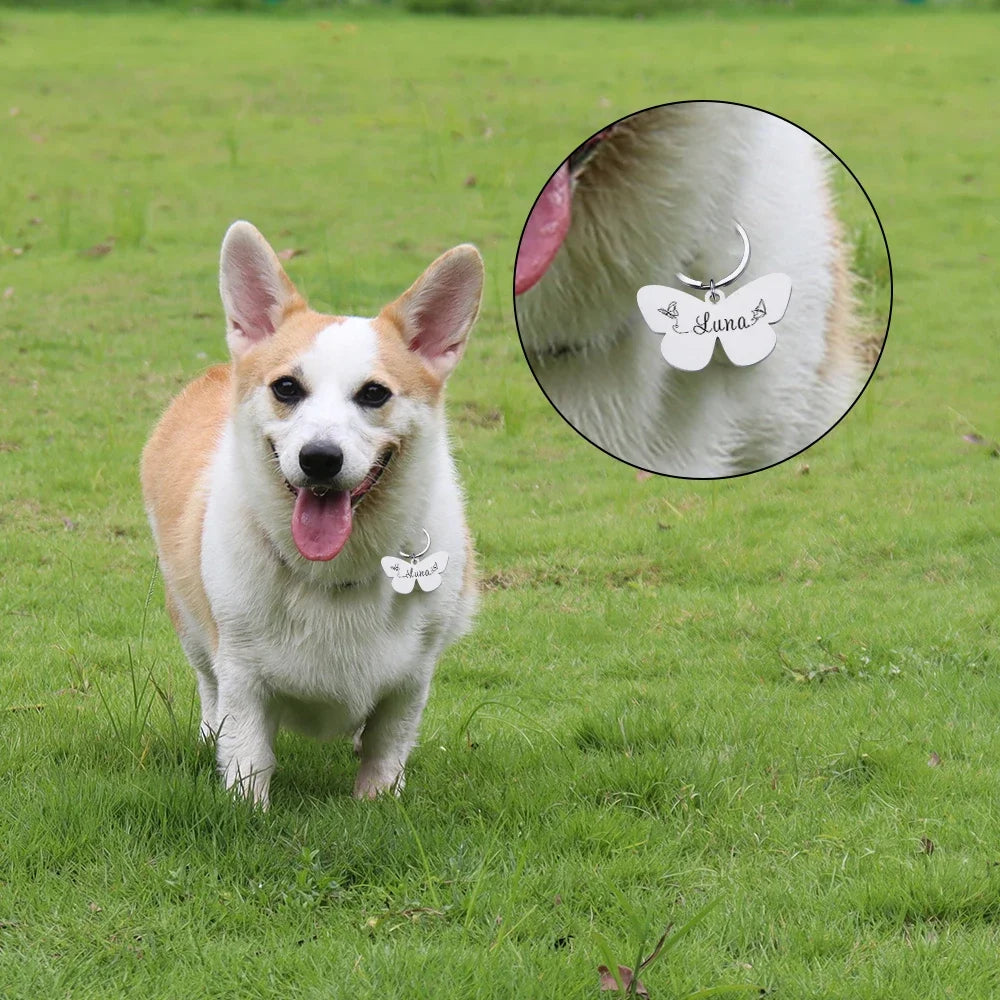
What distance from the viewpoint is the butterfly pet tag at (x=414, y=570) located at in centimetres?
416

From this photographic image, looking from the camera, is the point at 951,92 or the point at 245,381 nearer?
the point at 245,381

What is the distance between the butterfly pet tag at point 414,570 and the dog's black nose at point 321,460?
44cm

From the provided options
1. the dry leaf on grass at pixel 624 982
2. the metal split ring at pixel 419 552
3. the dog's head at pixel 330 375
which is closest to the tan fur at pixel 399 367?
the dog's head at pixel 330 375

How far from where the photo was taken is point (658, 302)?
3.36m

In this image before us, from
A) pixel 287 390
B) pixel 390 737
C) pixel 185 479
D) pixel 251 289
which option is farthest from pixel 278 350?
pixel 390 737

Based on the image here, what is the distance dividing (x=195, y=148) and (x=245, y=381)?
499 inches

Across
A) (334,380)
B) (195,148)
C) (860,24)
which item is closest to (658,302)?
(334,380)

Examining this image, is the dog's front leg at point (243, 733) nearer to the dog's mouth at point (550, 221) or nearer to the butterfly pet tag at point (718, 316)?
the dog's mouth at point (550, 221)

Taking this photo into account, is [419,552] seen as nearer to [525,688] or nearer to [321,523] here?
[321,523]

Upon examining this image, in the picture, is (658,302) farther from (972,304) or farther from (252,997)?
(972,304)

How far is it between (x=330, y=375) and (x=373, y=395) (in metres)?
0.14

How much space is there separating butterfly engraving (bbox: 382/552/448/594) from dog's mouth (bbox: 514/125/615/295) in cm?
101

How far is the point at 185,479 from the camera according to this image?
486 centimetres

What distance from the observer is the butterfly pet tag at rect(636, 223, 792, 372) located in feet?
10.9
